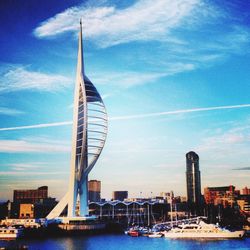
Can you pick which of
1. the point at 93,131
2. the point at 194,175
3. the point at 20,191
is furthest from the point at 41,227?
the point at 194,175

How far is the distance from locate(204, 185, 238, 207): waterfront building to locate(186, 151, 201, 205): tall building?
11.0 ft

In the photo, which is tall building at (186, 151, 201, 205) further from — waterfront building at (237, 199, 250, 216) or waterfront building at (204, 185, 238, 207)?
waterfront building at (237, 199, 250, 216)

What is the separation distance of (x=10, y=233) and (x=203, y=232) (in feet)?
80.1

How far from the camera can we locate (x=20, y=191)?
392ft

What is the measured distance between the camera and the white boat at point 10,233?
50.0 meters

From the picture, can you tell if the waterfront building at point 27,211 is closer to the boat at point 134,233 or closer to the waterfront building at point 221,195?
the boat at point 134,233

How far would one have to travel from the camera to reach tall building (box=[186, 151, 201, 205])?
140m

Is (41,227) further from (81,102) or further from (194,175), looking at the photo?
(194,175)

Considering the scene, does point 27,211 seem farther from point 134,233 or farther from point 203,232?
point 203,232

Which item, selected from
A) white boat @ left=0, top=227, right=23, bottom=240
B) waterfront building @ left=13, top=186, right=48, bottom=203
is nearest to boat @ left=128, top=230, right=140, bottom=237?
white boat @ left=0, top=227, right=23, bottom=240

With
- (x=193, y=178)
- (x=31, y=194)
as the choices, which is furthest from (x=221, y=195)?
(x=31, y=194)

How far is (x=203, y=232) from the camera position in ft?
159

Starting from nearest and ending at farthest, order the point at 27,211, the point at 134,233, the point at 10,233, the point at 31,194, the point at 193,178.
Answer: the point at 10,233, the point at 134,233, the point at 27,211, the point at 31,194, the point at 193,178

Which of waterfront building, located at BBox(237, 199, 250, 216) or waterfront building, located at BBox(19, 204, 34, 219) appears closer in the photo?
waterfront building, located at BBox(19, 204, 34, 219)
